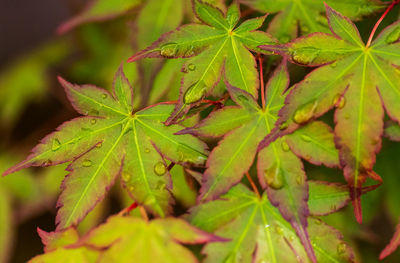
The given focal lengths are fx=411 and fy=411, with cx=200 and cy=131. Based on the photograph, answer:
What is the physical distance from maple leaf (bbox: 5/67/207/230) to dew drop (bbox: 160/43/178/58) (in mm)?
77

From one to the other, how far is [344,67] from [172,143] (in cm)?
25

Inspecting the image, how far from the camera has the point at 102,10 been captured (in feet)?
2.54

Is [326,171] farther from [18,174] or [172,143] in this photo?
[18,174]

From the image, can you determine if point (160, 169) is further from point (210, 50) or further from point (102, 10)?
point (102, 10)

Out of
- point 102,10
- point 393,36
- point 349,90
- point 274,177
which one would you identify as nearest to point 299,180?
point 274,177

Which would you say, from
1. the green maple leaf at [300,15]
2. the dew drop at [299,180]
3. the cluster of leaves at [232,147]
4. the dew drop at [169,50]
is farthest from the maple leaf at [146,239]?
the green maple leaf at [300,15]

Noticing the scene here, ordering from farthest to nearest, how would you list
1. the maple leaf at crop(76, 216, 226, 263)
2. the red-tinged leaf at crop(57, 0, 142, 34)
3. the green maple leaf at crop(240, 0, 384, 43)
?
the red-tinged leaf at crop(57, 0, 142, 34), the green maple leaf at crop(240, 0, 384, 43), the maple leaf at crop(76, 216, 226, 263)

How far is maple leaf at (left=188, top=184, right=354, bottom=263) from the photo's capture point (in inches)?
21.1

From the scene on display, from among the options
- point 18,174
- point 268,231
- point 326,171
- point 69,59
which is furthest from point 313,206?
point 69,59

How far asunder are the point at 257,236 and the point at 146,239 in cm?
15

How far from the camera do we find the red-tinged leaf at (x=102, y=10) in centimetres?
76

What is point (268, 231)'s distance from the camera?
1.82 feet

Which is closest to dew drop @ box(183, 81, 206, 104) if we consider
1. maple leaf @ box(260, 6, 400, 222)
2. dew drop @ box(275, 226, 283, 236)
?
maple leaf @ box(260, 6, 400, 222)

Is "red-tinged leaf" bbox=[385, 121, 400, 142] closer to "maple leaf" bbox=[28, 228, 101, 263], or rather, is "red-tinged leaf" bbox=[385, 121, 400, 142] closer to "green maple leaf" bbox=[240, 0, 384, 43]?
"green maple leaf" bbox=[240, 0, 384, 43]
